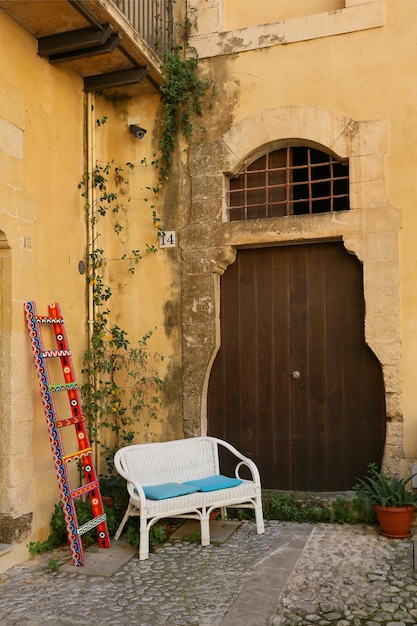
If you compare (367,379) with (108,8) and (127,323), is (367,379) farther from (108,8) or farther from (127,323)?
(108,8)

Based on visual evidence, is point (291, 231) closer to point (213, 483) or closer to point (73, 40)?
point (213, 483)

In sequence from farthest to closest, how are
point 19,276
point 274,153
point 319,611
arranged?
point 274,153 < point 19,276 < point 319,611

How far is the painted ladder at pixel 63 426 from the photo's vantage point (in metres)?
4.34

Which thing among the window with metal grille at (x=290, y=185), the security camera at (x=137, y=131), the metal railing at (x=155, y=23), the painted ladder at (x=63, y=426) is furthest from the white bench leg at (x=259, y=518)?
the metal railing at (x=155, y=23)

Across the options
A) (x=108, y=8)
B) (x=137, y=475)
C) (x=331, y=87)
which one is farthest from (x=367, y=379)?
(x=108, y=8)

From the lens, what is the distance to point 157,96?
5836mm

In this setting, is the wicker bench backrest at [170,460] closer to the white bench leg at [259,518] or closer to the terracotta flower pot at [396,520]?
the white bench leg at [259,518]

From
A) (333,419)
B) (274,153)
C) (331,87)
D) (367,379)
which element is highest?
(331,87)

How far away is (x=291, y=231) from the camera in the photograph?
17.4 feet

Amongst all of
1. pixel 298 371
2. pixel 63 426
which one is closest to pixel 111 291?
pixel 63 426

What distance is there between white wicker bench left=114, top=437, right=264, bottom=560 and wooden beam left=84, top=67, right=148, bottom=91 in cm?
301

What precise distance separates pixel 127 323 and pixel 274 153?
2.00 metres

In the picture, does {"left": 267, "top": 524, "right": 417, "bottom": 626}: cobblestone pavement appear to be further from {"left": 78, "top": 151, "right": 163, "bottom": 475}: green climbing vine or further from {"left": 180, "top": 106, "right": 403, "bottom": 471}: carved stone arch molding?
{"left": 78, "top": 151, "right": 163, "bottom": 475}: green climbing vine

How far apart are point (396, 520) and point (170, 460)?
174 centimetres
